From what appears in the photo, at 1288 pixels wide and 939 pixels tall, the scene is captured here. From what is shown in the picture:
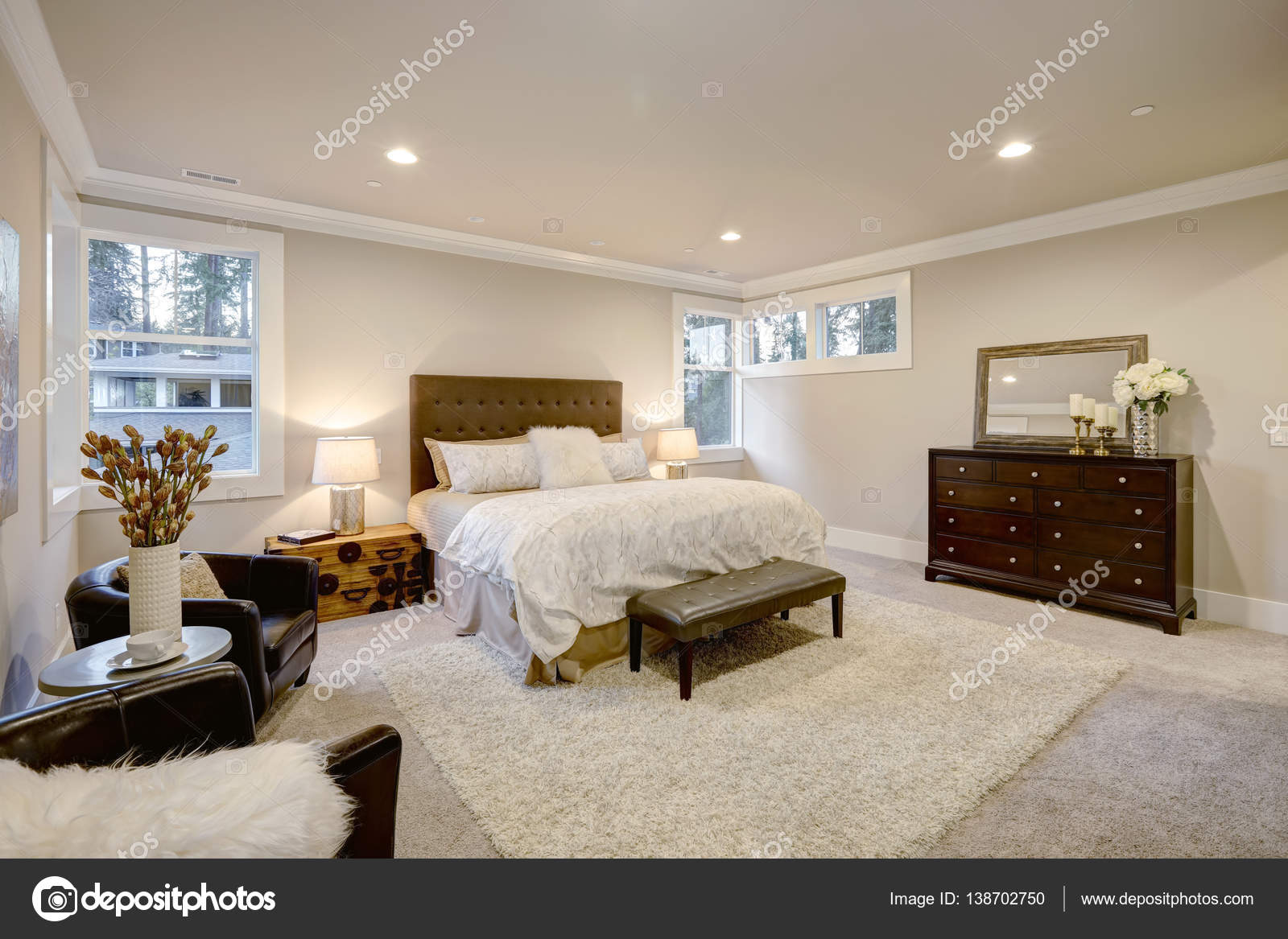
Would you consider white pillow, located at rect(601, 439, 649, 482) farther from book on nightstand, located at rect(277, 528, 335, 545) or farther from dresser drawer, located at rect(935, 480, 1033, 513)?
dresser drawer, located at rect(935, 480, 1033, 513)

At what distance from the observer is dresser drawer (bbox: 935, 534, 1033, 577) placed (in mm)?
4258

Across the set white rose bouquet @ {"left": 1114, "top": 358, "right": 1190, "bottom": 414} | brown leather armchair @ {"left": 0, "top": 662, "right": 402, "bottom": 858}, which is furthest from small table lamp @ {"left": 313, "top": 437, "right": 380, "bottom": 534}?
white rose bouquet @ {"left": 1114, "top": 358, "right": 1190, "bottom": 414}

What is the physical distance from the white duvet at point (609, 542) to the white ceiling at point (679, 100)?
6.16 feet

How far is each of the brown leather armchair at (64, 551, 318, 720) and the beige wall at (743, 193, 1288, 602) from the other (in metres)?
4.58

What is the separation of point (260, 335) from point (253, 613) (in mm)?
2500

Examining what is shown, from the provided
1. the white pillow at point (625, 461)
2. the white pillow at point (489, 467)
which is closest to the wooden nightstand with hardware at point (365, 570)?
the white pillow at point (489, 467)

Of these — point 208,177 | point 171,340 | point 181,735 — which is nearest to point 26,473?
point 171,340

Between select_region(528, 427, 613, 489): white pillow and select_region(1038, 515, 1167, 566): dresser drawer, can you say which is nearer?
select_region(1038, 515, 1167, 566): dresser drawer

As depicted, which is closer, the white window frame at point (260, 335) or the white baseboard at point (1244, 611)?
the white baseboard at point (1244, 611)

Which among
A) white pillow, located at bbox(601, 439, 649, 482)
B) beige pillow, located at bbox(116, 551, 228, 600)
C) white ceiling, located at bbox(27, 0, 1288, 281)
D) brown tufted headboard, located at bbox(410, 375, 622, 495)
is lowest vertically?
beige pillow, located at bbox(116, 551, 228, 600)

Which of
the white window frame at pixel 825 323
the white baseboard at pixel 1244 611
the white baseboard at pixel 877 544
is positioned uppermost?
the white window frame at pixel 825 323

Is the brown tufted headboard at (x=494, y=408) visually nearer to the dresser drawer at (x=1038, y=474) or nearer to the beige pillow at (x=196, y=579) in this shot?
the beige pillow at (x=196, y=579)

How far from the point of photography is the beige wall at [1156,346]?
3654 mm

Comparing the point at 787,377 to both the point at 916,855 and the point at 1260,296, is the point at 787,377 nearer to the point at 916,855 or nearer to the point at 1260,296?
the point at 1260,296
